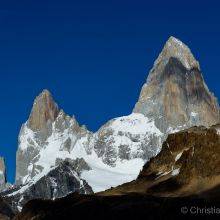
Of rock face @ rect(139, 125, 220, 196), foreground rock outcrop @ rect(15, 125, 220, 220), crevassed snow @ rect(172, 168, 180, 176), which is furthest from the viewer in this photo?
crevassed snow @ rect(172, 168, 180, 176)

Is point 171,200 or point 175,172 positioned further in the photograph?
point 175,172

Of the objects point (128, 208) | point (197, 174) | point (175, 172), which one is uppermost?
point (175, 172)

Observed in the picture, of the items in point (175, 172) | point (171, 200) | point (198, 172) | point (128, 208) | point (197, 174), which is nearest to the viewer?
point (171, 200)

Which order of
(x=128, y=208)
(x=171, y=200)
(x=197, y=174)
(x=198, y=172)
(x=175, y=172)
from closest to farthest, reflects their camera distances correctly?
(x=171, y=200) < (x=128, y=208) < (x=197, y=174) < (x=198, y=172) < (x=175, y=172)

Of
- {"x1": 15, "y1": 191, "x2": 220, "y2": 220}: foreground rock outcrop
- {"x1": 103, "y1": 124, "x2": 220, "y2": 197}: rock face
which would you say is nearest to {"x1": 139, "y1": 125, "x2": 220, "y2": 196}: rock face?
{"x1": 103, "y1": 124, "x2": 220, "y2": 197}: rock face

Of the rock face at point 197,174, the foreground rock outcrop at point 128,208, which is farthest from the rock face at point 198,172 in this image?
the foreground rock outcrop at point 128,208

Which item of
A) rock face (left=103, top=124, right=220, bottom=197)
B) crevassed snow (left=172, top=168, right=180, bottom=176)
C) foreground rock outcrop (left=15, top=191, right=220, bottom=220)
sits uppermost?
crevassed snow (left=172, top=168, right=180, bottom=176)

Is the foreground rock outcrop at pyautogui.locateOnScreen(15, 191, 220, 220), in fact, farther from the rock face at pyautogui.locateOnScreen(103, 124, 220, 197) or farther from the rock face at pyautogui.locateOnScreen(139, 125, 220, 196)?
→ the rock face at pyautogui.locateOnScreen(139, 125, 220, 196)

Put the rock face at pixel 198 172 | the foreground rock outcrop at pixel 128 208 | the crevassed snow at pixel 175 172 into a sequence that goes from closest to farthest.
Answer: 1. the foreground rock outcrop at pixel 128 208
2. the rock face at pixel 198 172
3. the crevassed snow at pixel 175 172

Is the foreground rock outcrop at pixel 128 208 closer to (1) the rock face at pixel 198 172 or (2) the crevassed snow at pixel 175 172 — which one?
(1) the rock face at pixel 198 172

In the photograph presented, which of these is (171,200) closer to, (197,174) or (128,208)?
(128,208)

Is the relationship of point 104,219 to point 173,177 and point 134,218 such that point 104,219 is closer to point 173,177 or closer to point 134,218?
point 134,218

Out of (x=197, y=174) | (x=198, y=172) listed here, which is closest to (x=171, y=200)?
(x=197, y=174)

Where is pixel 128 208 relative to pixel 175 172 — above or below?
below
